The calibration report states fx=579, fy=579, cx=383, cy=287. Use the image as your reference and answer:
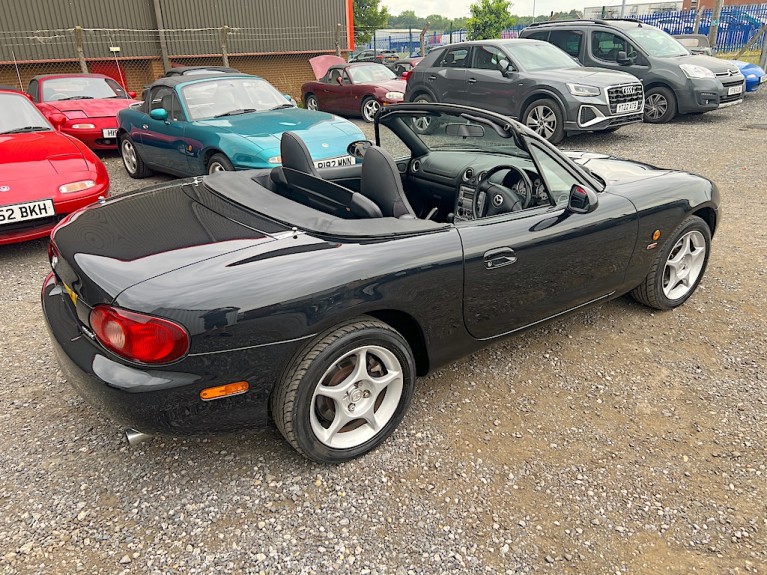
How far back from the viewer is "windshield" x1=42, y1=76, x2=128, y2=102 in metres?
9.05

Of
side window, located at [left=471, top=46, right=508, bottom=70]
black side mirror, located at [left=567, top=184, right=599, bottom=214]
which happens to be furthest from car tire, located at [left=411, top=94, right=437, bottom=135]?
side window, located at [left=471, top=46, right=508, bottom=70]

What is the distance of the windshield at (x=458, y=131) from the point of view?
2896 mm

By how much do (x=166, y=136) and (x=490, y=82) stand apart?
5.32 metres

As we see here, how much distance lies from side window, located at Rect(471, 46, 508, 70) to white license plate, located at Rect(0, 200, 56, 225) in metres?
7.33

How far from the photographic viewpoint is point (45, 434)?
2701mm

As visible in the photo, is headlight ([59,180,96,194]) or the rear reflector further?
headlight ([59,180,96,194])

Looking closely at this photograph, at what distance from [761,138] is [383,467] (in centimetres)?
970

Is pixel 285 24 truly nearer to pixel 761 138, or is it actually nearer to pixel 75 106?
pixel 75 106

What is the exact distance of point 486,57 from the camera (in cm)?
970

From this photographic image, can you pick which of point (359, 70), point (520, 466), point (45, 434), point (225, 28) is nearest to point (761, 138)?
point (359, 70)

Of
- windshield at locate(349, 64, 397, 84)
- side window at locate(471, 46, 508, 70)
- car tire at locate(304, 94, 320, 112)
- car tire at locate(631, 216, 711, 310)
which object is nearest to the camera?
car tire at locate(631, 216, 711, 310)

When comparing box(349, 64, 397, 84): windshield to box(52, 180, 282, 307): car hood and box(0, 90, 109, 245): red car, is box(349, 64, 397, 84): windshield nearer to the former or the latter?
box(0, 90, 109, 245): red car

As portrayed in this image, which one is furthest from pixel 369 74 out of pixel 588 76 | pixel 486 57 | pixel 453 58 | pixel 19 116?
pixel 19 116

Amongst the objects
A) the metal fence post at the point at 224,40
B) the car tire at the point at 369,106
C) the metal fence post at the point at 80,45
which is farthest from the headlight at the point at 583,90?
the metal fence post at the point at 80,45
